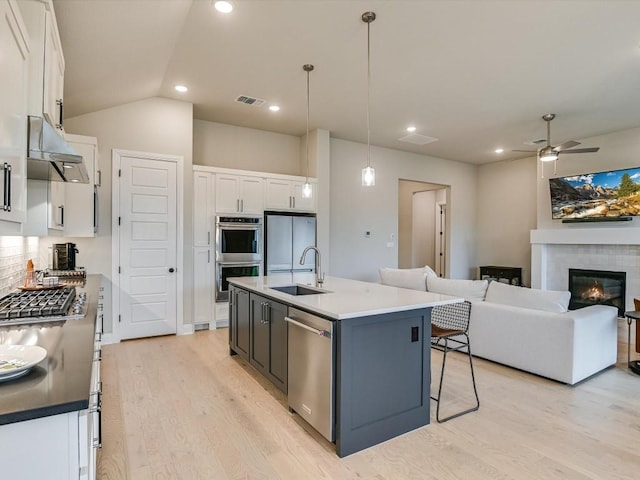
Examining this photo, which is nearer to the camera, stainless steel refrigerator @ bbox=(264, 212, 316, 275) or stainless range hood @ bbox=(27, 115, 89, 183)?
stainless range hood @ bbox=(27, 115, 89, 183)

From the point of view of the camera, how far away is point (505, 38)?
3.20 metres

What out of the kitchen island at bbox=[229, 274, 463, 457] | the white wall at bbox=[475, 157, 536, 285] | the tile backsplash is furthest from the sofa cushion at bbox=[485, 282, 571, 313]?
the white wall at bbox=[475, 157, 536, 285]

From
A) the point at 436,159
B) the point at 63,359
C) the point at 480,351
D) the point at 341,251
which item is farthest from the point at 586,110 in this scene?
the point at 63,359

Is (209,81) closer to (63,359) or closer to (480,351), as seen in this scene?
(63,359)

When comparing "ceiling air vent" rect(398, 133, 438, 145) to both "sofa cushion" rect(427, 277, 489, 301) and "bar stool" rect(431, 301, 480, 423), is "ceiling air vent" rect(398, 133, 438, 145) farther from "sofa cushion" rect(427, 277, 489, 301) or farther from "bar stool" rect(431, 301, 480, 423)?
"bar stool" rect(431, 301, 480, 423)

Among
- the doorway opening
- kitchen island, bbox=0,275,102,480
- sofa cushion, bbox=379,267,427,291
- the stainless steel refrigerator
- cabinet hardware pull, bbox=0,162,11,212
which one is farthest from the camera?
the doorway opening

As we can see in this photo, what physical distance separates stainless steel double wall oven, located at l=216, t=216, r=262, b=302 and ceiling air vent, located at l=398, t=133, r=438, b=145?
10.1 feet

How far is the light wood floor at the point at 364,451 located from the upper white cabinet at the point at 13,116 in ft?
5.04

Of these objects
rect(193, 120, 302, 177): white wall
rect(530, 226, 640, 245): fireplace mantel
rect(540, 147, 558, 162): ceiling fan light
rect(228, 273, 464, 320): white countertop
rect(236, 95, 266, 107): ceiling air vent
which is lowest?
rect(228, 273, 464, 320): white countertop

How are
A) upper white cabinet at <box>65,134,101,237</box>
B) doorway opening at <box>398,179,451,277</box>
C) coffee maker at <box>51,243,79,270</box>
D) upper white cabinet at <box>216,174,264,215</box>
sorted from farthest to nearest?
doorway opening at <box>398,179,451,277</box>, upper white cabinet at <box>216,174,264,215</box>, coffee maker at <box>51,243,79,270</box>, upper white cabinet at <box>65,134,101,237</box>

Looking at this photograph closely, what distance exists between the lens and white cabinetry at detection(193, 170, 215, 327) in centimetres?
498

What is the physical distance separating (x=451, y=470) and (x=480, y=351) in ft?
6.61

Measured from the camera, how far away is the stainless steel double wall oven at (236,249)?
16.5 feet

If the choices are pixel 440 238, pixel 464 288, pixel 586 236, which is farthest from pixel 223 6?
pixel 440 238
